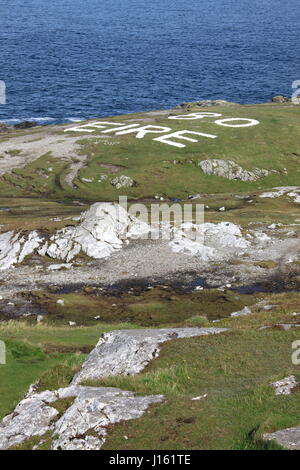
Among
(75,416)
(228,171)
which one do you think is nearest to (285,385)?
(75,416)

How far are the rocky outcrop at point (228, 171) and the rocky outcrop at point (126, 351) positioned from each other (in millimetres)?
86305

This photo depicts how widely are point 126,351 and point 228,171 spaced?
91115 millimetres

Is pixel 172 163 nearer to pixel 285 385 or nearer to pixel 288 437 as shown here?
pixel 285 385

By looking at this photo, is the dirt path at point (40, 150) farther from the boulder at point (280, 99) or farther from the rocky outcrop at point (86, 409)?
the rocky outcrop at point (86, 409)

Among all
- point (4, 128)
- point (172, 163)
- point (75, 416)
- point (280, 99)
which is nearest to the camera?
point (75, 416)

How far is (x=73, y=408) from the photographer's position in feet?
87.3

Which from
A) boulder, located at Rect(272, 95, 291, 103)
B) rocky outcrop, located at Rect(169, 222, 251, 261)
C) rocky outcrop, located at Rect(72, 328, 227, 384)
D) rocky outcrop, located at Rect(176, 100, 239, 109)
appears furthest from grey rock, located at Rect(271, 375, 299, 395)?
boulder, located at Rect(272, 95, 291, 103)

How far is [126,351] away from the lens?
35281mm

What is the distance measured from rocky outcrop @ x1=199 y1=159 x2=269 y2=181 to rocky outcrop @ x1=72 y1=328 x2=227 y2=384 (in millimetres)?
86305

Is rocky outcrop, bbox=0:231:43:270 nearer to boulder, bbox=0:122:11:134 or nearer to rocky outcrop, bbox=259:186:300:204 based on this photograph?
rocky outcrop, bbox=259:186:300:204

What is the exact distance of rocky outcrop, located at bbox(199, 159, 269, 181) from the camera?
403ft
